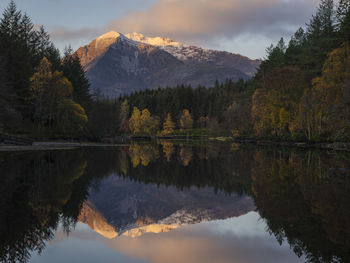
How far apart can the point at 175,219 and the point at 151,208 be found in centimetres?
174

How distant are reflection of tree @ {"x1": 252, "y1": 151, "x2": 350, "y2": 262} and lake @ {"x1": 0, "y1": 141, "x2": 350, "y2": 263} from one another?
0.02 meters

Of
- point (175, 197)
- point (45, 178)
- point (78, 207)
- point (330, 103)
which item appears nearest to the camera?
point (78, 207)

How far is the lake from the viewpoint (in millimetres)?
7043

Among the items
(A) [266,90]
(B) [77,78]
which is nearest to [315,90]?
(A) [266,90]

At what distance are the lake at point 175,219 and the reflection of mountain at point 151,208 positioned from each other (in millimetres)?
32

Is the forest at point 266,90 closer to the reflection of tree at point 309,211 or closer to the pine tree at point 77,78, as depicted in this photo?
the pine tree at point 77,78

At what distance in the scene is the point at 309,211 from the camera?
10.2m

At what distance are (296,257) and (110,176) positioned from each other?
1405 centimetres

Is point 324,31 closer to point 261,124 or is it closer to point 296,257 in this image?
point 261,124

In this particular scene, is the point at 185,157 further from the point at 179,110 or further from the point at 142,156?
the point at 179,110

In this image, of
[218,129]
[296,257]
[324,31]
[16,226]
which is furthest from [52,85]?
[218,129]

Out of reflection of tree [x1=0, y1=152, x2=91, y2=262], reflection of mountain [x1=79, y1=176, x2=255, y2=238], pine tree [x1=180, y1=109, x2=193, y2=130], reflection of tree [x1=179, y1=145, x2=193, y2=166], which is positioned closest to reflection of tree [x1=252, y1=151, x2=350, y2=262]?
reflection of mountain [x1=79, y1=176, x2=255, y2=238]

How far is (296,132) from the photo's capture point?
5622cm

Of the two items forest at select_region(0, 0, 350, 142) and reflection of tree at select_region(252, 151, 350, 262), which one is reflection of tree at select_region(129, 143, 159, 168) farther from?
forest at select_region(0, 0, 350, 142)
